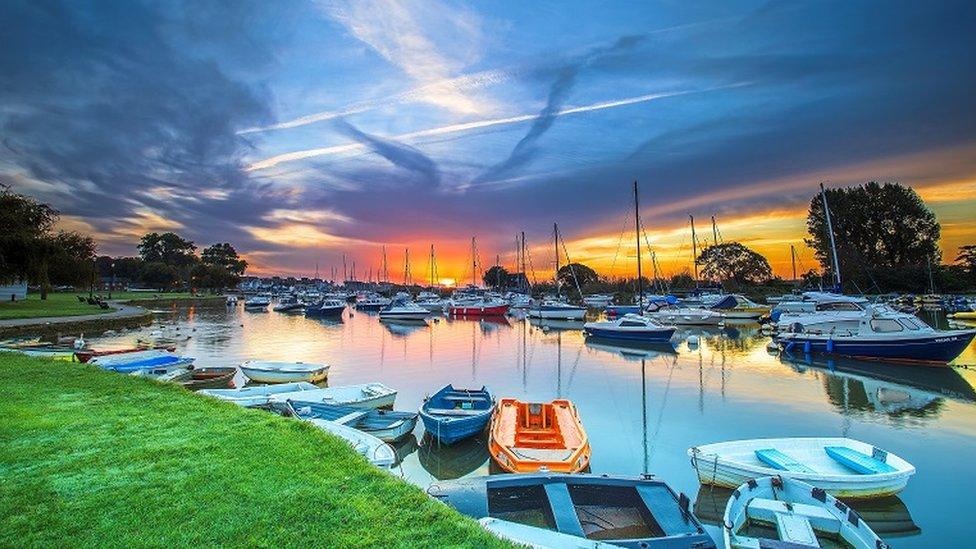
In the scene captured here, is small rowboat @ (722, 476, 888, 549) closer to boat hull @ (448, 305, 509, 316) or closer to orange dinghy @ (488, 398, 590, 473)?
orange dinghy @ (488, 398, 590, 473)

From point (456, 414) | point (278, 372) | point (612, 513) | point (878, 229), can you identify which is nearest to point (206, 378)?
point (278, 372)

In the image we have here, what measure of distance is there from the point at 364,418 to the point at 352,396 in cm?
328

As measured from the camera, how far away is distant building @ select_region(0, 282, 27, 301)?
5712cm

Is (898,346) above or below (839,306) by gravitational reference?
below

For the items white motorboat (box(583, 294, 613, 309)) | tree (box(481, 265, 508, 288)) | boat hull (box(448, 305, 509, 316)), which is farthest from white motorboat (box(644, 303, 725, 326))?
tree (box(481, 265, 508, 288))

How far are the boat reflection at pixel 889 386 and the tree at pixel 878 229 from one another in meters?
64.7

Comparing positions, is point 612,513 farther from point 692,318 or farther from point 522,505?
point 692,318

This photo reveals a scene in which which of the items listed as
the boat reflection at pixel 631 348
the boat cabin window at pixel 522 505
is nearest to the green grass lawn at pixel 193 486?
the boat cabin window at pixel 522 505

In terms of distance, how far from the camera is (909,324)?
27.7 metres

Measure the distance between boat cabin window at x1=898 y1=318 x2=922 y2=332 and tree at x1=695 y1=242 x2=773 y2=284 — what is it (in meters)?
78.1

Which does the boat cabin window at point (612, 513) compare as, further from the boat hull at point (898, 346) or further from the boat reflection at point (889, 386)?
the boat hull at point (898, 346)

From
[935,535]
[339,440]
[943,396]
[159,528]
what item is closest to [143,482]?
[159,528]

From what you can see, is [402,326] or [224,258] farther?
[224,258]

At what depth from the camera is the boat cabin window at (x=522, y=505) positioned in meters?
7.31
